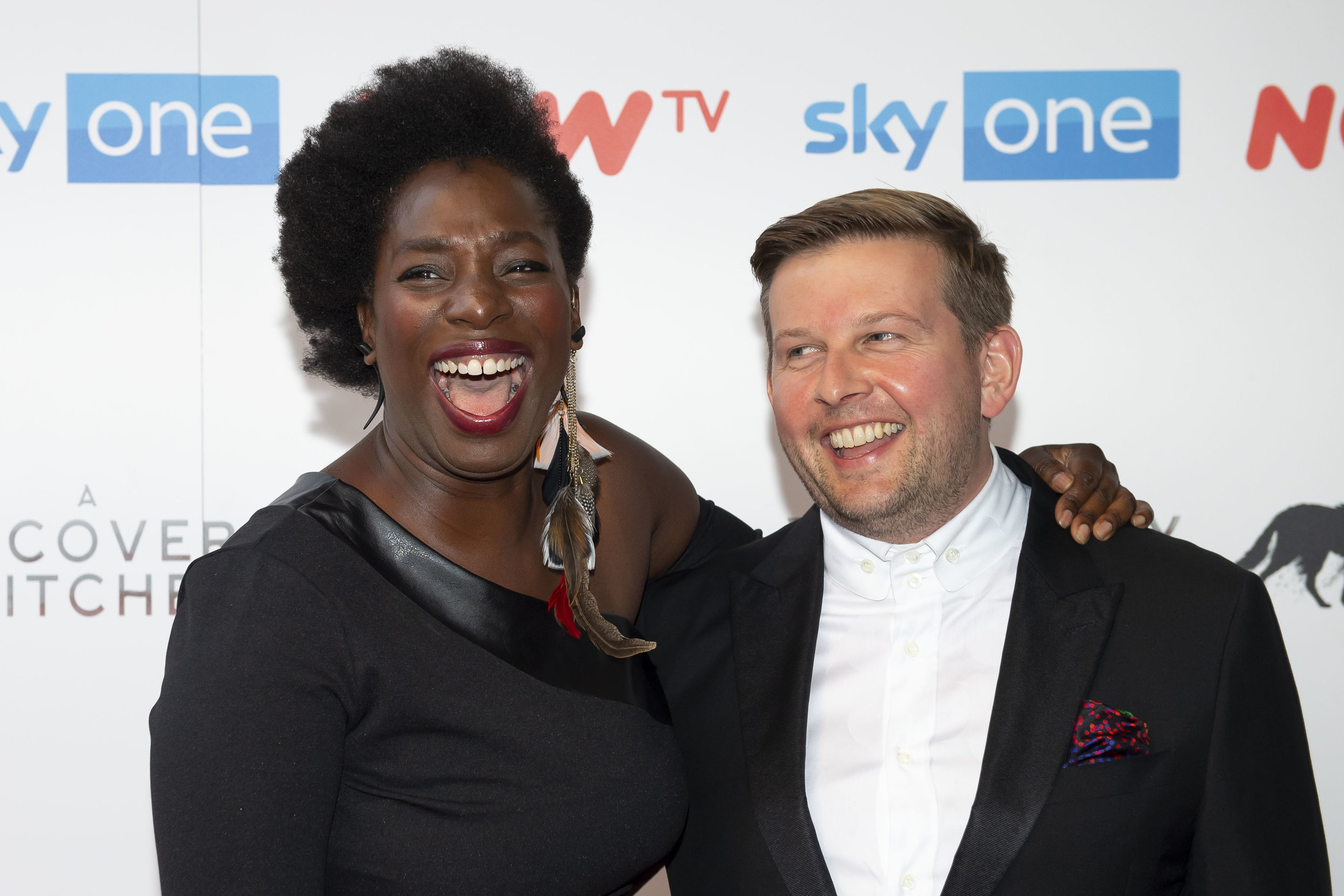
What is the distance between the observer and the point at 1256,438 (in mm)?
2775

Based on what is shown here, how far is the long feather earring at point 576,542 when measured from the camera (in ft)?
5.65

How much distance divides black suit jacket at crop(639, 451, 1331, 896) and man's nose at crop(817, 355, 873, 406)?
0.36 m

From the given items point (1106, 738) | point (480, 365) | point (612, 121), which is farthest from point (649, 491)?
point (612, 121)

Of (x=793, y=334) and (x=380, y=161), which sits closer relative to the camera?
(x=380, y=161)

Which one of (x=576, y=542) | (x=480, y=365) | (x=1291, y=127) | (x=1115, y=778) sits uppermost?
(x=1291, y=127)

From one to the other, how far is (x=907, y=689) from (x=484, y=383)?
2.63ft

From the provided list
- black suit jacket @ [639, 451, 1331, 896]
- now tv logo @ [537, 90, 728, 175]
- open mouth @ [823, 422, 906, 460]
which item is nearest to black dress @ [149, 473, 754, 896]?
black suit jacket @ [639, 451, 1331, 896]

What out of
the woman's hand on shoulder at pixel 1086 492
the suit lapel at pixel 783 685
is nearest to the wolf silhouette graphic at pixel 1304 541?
the woman's hand on shoulder at pixel 1086 492

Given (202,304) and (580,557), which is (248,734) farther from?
(202,304)

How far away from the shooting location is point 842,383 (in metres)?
1.67

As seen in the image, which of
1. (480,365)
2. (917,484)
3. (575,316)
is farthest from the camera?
(575,316)

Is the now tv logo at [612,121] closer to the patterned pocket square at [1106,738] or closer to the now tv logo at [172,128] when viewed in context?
the now tv logo at [172,128]

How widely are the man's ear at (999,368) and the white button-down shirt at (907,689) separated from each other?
121mm

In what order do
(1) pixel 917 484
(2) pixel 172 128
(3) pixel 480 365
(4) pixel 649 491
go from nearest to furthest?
1. (3) pixel 480 365
2. (1) pixel 917 484
3. (4) pixel 649 491
4. (2) pixel 172 128
